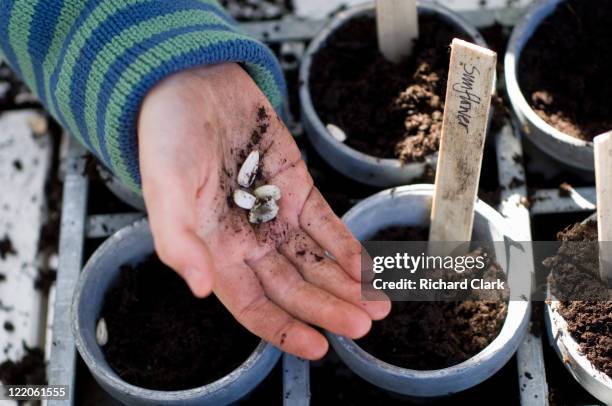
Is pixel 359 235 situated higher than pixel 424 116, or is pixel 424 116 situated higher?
pixel 424 116

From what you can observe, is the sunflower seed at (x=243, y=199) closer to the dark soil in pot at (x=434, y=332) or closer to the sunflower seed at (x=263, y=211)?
the sunflower seed at (x=263, y=211)

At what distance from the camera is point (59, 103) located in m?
1.27

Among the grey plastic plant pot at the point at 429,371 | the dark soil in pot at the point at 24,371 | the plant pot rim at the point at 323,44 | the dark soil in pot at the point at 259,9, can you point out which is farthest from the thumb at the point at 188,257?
the dark soil in pot at the point at 259,9

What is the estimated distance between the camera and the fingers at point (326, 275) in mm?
1084

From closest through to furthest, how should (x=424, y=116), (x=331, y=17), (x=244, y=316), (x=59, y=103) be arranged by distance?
(x=244, y=316)
(x=59, y=103)
(x=424, y=116)
(x=331, y=17)

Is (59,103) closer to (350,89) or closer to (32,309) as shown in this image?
(32,309)

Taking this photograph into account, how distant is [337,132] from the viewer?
1.38 metres

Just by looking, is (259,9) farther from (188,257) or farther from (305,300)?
(188,257)

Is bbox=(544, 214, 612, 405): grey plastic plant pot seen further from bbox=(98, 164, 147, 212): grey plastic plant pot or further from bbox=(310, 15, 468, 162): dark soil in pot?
bbox=(98, 164, 147, 212): grey plastic plant pot

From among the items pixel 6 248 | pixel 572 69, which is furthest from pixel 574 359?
pixel 6 248

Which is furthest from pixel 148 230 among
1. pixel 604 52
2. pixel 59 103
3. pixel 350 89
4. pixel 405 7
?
pixel 604 52

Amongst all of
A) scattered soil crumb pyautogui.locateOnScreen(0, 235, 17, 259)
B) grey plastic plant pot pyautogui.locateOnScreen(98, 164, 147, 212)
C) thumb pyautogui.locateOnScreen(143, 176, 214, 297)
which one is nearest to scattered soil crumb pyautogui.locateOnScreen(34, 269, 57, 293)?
scattered soil crumb pyautogui.locateOnScreen(0, 235, 17, 259)

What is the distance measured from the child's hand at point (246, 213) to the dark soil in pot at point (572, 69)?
502 mm

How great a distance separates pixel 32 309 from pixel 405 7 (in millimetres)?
890
